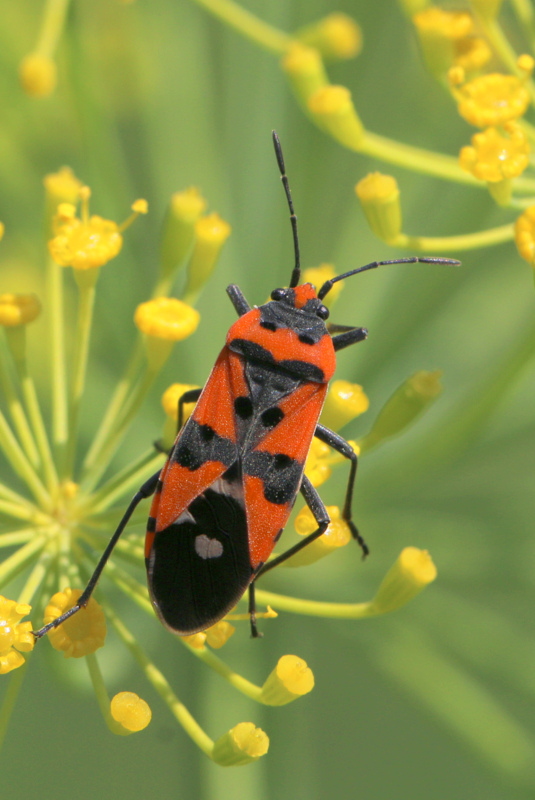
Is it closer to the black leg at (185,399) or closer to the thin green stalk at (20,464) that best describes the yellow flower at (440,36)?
the black leg at (185,399)

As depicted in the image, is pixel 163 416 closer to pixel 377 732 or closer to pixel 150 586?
pixel 150 586

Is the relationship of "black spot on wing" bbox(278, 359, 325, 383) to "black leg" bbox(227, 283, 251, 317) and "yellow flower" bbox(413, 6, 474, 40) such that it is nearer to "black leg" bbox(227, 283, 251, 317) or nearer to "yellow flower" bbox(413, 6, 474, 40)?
"black leg" bbox(227, 283, 251, 317)

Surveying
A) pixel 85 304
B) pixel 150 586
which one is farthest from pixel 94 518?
pixel 85 304

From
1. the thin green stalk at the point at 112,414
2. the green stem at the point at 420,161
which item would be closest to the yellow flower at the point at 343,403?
the thin green stalk at the point at 112,414

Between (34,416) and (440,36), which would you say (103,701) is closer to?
(34,416)

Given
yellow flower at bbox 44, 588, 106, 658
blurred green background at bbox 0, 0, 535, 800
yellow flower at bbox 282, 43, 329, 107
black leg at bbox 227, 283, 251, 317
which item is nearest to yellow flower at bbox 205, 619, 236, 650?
yellow flower at bbox 44, 588, 106, 658

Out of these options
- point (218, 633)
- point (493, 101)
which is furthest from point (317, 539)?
point (493, 101)

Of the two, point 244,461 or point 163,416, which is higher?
point 244,461
